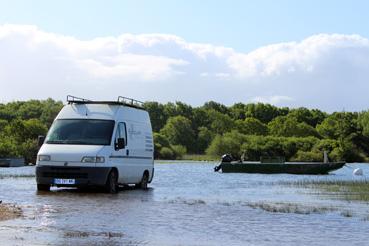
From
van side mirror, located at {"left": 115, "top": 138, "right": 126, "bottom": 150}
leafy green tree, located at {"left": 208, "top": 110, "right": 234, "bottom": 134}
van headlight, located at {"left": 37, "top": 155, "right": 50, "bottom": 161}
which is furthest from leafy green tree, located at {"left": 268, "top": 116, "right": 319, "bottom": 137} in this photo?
van headlight, located at {"left": 37, "top": 155, "right": 50, "bottom": 161}

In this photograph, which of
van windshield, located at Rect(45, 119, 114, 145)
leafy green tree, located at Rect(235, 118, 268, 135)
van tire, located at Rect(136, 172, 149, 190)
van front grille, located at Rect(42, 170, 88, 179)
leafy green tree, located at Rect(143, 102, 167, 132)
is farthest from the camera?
leafy green tree, located at Rect(143, 102, 167, 132)

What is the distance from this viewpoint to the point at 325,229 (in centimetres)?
1573

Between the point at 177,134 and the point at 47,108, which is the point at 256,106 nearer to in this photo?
the point at 177,134

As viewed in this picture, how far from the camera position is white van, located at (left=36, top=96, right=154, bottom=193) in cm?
2391

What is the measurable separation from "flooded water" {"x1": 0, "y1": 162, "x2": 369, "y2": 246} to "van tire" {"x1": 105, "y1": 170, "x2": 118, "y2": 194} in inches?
17.6

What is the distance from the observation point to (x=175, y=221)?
16.5 metres

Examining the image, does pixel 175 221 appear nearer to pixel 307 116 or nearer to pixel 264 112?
pixel 307 116

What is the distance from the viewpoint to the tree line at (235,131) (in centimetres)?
11081

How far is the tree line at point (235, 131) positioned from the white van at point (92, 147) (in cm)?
6206

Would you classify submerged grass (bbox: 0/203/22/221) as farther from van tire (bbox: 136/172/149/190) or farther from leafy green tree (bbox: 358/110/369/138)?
leafy green tree (bbox: 358/110/369/138)

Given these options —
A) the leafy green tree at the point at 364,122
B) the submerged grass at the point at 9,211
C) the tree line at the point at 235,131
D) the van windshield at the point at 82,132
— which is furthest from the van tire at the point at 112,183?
the leafy green tree at the point at 364,122

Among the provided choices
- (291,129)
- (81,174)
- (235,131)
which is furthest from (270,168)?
(291,129)

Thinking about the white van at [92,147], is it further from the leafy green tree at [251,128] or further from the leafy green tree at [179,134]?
the leafy green tree at [251,128]

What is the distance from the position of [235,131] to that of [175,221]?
134 metres
